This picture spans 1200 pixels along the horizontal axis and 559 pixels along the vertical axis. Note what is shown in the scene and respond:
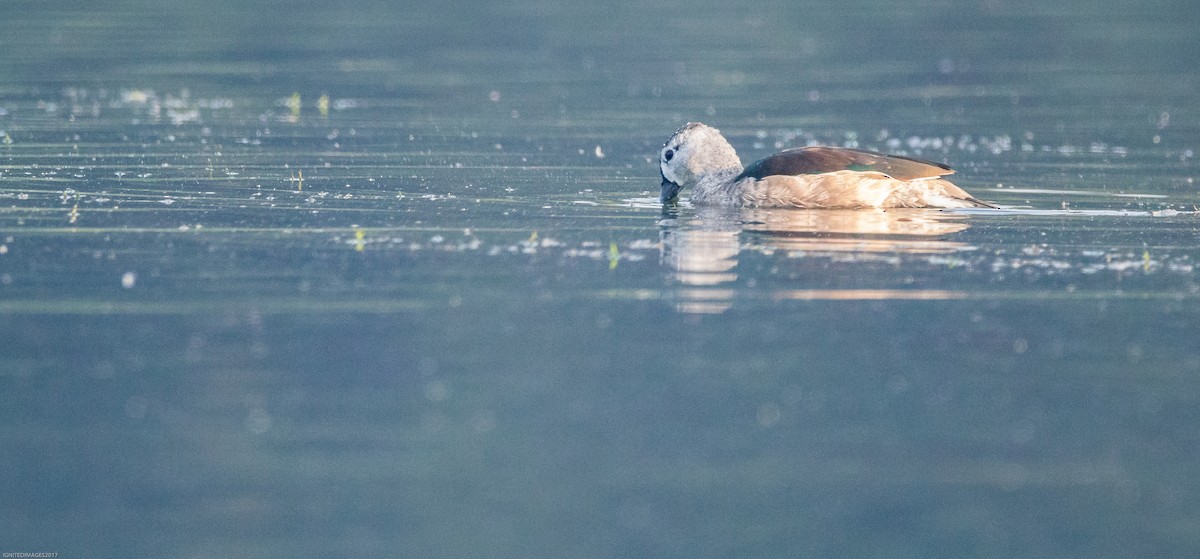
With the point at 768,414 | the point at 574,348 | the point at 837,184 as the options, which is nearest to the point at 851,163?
the point at 837,184

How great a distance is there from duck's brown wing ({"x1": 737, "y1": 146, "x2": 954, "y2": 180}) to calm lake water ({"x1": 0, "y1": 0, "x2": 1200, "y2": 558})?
341mm

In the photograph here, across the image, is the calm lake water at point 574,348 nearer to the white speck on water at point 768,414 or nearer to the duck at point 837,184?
the white speck on water at point 768,414

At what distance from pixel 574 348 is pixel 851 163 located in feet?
16.8

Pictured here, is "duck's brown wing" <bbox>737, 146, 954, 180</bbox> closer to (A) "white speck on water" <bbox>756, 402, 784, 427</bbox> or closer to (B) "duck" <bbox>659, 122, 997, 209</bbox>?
(B) "duck" <bbox>659, 122, 997, 209</bbox>

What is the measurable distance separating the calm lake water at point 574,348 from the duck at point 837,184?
271 mm

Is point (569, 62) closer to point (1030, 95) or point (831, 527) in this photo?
point (1030, 95)

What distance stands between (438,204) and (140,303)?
415 centimetres

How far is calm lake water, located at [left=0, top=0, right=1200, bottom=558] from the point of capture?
6453mm

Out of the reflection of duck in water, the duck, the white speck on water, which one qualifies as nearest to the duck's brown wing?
the duck

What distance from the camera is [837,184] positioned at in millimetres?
13453

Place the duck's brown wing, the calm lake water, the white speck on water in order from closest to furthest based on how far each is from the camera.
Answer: the calm lake water, the white speck on water, the duck's brown wing

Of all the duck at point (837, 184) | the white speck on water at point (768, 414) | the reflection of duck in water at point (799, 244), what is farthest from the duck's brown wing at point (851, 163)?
the white speck on water at point (768, 414)

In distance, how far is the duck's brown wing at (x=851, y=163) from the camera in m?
13.2

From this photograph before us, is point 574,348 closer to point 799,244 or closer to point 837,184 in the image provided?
point 799,244
